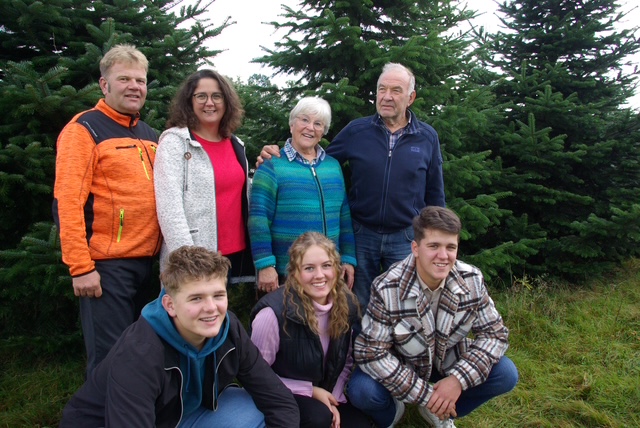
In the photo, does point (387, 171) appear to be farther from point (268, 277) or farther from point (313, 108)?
point (268, 277)

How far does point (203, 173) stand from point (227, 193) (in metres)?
0.22

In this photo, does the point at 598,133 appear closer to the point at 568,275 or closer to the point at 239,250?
the point at 568,275

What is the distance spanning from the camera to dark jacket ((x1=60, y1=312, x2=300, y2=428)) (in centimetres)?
191

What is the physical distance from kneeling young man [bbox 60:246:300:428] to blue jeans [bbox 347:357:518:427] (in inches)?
23.6

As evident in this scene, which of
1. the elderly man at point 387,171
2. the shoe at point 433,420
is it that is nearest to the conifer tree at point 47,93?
the elderly man at point 387,171

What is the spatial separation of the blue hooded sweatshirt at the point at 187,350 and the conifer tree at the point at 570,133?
466 cm

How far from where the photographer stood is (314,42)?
178 inches

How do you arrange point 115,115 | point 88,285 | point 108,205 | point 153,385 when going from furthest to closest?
1. point 115,115
2. point 108,205
3. point 88,285
4. point 153,385

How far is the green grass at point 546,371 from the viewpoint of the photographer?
3.16 meters

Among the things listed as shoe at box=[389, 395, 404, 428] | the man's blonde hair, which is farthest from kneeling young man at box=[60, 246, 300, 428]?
the man's blonde hair

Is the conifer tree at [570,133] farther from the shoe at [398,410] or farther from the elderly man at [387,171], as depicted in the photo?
the shoe at [398,410]

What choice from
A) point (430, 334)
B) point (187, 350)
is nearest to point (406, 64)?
point (430, 334)

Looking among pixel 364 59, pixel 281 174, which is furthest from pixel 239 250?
pixel 364 59

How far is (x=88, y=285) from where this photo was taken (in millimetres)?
2348
